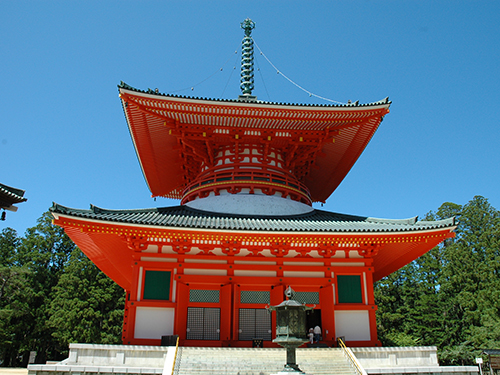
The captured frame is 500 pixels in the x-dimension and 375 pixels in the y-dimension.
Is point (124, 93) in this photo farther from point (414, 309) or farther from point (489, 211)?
point (489, 211)

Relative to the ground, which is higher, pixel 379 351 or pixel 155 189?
pixel 155 189

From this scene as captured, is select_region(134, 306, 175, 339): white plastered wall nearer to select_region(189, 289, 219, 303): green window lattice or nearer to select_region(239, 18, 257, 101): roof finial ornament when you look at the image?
select_region(189, 289, 219, 303): green window lattice

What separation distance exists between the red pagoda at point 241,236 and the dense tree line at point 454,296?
79.4 ft

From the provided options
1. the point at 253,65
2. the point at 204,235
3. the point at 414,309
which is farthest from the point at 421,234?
the point at 414,309

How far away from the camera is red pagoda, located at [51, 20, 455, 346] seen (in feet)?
44.2

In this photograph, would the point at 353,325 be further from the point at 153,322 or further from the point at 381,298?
the point at 381,298

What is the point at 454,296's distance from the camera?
40.9m

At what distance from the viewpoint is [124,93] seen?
50.1 feet

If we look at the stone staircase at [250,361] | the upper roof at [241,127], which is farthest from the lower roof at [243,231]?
the upper roof at [241,127]

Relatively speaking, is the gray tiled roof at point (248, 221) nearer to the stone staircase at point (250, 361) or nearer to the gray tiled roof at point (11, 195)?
the gray tiled roof at point (11, 195)

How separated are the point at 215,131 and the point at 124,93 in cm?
418

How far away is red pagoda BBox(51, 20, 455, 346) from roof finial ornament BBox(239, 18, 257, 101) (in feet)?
18.6

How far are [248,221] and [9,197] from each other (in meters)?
8.68

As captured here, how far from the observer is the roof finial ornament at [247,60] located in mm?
22953
